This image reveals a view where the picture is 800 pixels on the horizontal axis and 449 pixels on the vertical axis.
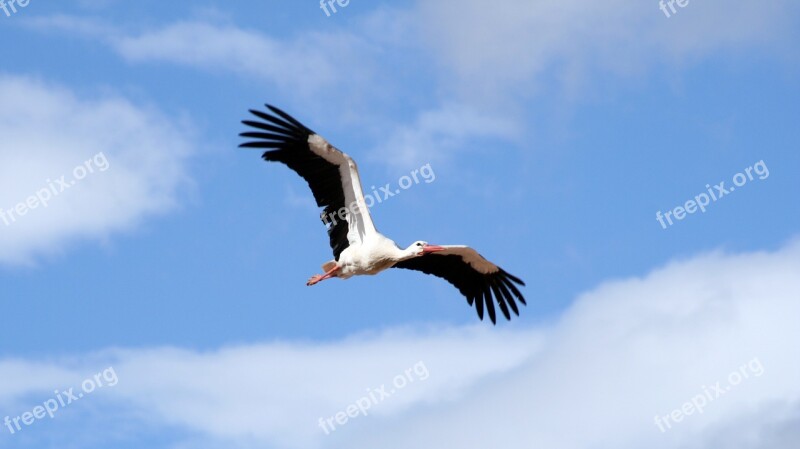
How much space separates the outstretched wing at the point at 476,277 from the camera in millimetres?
26359

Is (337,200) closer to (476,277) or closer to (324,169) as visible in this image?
(324,169)

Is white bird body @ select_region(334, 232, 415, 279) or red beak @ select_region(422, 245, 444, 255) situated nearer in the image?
white bird body @ select_region(334, 232, 415, 279)

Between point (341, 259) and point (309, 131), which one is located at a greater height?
point (309, 131)

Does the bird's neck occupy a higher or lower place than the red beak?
lower

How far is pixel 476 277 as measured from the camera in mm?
26906

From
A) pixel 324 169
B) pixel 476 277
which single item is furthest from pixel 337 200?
pixel 476 277

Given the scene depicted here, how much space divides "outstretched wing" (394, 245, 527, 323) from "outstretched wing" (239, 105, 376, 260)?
7.55ft

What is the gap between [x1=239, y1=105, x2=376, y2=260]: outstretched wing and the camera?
76.4 feet

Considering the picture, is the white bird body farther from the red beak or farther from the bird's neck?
the red beak

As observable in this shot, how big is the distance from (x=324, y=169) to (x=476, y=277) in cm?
476

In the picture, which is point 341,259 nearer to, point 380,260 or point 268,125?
point 380,260

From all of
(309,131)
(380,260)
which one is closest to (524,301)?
(380,260)

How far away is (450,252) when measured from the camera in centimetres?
2583

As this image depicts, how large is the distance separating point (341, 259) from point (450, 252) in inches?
99.0
